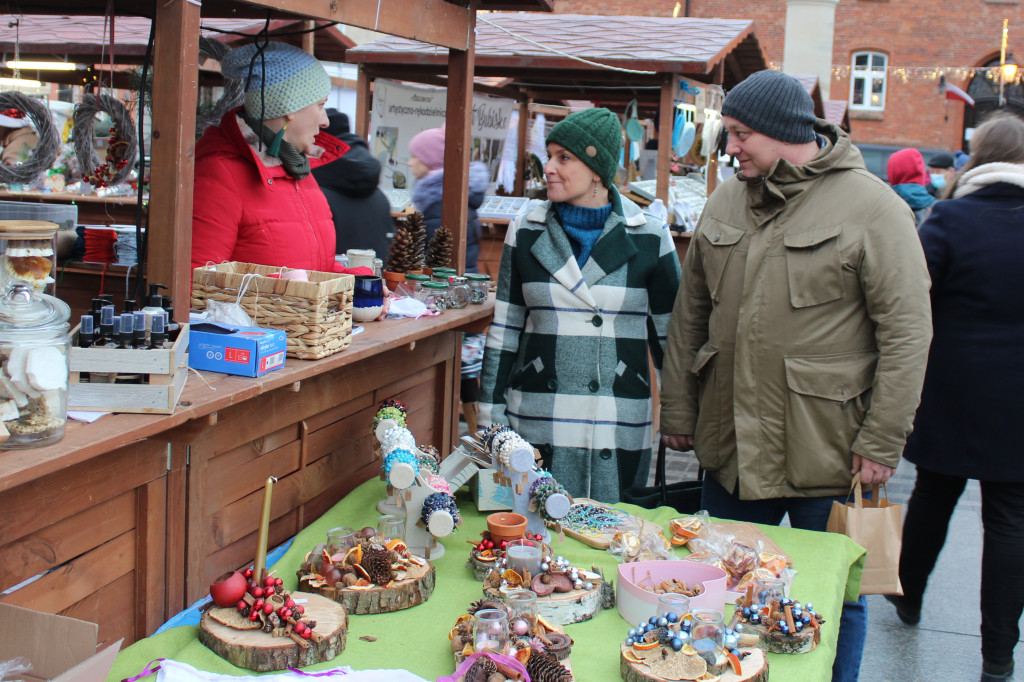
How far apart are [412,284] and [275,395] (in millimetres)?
1112

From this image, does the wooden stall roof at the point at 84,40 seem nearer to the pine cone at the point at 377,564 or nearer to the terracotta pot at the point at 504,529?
the terracotta pot at the point at 504,529

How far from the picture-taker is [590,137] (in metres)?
3.06

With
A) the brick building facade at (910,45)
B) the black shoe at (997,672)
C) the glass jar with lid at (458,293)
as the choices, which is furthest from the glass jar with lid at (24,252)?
the brick building facade at (910,45)

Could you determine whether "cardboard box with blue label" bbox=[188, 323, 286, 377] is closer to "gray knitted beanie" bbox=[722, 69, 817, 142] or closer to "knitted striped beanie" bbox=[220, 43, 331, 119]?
"knitted striped beanie" bbox=[220, 43, 331, 119]

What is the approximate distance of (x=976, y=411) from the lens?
3.49 metres

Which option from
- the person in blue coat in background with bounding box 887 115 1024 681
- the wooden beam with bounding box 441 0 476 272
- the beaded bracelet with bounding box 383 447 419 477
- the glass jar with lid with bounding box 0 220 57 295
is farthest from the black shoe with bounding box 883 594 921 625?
the glass jar with lid with bounding box 0 220 57 295

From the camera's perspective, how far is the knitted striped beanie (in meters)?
2.84

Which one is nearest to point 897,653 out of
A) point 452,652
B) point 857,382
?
point 857,382

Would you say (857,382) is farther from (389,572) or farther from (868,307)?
(389,572)

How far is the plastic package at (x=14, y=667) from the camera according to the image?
1.47 meters

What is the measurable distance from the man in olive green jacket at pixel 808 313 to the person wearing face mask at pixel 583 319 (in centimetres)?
29

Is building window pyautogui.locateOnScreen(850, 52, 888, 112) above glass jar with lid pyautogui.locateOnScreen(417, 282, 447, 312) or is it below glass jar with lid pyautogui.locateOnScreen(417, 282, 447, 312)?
above

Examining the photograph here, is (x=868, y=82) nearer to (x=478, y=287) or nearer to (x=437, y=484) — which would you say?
(x=478, y=287)

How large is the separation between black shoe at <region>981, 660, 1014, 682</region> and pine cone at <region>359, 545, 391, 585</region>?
8.40 feet
